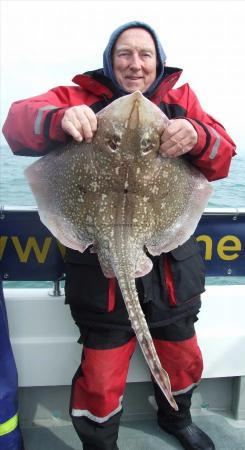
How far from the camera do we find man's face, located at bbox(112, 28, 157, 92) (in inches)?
82.1

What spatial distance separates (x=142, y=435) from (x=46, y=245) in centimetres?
143

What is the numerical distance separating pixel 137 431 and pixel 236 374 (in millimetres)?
778

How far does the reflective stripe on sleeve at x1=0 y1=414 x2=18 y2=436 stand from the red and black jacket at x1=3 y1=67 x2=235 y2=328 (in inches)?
27.2

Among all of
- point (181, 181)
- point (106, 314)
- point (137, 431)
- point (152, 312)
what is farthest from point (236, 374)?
point (181, 181)

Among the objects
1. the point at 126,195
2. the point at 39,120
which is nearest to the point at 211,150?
the point at 126,195

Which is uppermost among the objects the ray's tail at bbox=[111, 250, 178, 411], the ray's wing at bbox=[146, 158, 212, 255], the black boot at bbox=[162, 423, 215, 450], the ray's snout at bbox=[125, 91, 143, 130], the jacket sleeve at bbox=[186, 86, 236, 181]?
the ray's snout at bbox=[125, 91, 143, 130]

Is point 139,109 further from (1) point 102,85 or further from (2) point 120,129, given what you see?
(1) point 102,85

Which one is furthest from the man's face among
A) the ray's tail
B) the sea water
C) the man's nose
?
the sea water

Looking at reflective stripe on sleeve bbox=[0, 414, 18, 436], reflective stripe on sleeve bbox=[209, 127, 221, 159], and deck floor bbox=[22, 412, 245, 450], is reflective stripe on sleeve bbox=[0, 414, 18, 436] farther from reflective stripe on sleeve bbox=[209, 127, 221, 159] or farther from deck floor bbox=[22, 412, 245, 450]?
reflective stripe on sleeve bbox=[209, 127, 221, 159]

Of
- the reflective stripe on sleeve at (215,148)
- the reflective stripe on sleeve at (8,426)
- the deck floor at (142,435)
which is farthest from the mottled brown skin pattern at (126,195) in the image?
the deck floor at (142,435)

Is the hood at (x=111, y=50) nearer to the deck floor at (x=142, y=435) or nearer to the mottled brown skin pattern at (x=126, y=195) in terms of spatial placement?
the mottled brown skin pattern at (x=126, y=195)

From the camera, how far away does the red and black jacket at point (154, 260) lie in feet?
6.48

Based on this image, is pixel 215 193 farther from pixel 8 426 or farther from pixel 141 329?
pixel 141 329

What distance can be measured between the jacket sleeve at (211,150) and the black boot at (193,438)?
165 cm
